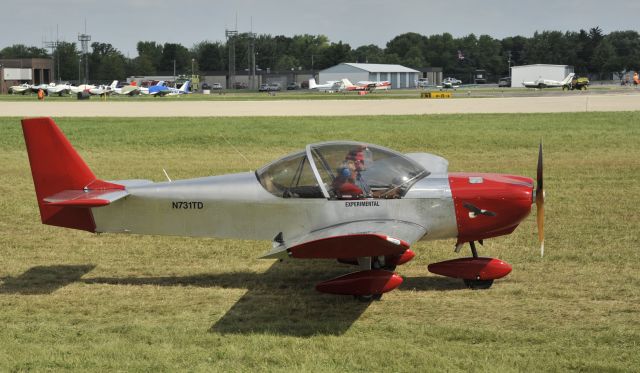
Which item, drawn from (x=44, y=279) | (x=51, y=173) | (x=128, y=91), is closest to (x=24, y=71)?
(x=128, y=91)

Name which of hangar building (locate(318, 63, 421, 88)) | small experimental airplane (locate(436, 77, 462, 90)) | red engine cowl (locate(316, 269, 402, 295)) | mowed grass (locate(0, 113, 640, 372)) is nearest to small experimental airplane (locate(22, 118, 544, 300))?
red engine cowl (locate(316, 269, 402, 295))

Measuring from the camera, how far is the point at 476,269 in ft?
30.8

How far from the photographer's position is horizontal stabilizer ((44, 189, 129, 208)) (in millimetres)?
9422

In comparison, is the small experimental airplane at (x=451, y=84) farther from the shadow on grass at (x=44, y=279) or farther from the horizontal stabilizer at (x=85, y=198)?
the horizontal stabilizer at (x=85, y=198)

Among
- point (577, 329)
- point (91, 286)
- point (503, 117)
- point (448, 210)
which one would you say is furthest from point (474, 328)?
point (503, 117)

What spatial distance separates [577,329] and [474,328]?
102 centimetres

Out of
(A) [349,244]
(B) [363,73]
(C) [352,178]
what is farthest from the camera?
(B) [363,73]

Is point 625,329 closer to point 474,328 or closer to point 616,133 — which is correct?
point 474,328

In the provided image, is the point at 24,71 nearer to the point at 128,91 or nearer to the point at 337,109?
the point at 128,91

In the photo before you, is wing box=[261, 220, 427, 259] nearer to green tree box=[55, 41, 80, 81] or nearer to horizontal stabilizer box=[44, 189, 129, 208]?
horizontal stabilizer box=[44, 189, 129, 208]

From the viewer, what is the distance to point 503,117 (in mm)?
34531

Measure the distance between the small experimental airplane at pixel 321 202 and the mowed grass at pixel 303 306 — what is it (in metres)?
0.43

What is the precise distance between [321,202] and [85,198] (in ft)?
9.53

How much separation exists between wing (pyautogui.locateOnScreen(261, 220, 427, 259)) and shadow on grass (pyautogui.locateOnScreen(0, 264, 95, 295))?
140 inches
